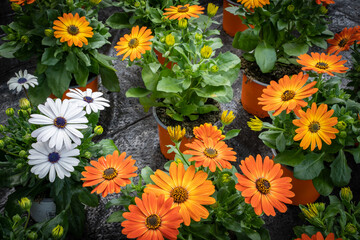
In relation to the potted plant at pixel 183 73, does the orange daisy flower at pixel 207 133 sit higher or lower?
higher

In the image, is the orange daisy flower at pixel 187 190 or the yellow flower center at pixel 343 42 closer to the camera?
the orange daisy flower at pixel 187 190

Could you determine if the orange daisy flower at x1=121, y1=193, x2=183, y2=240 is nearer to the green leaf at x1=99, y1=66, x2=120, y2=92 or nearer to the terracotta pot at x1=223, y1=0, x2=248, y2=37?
the green leaf at x1=99, y1=66, x2=120, y2=92

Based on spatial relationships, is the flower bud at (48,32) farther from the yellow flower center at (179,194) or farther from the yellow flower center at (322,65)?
the yellow flower center at (322,65)

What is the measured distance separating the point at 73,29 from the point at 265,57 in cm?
108

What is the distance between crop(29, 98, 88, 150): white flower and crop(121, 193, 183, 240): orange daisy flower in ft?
1.29

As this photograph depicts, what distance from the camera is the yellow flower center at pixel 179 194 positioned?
90 cm

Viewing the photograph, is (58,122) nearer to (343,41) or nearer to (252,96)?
(252,96)

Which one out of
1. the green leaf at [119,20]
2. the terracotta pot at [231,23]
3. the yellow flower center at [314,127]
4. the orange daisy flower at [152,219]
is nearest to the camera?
the orange daisy flower at [152,219]


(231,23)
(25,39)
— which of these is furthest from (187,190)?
(231,23)

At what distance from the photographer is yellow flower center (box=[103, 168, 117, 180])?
0.95 metres

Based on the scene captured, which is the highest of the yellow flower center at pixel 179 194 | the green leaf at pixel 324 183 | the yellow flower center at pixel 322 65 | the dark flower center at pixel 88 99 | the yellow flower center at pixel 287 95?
the yellow flower center at pixel 322 65

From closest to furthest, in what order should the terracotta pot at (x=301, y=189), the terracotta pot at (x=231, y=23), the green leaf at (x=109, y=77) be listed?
the terracotta pot at (x=301, y=189)
the green leaf at (x=109, y=77)
the terracotta pot at (x=231, y=23)

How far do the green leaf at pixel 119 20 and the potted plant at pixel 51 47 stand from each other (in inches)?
14.1

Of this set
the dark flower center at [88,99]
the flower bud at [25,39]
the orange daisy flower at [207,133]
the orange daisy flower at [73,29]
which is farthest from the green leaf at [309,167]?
the flower bud at [25,39]
